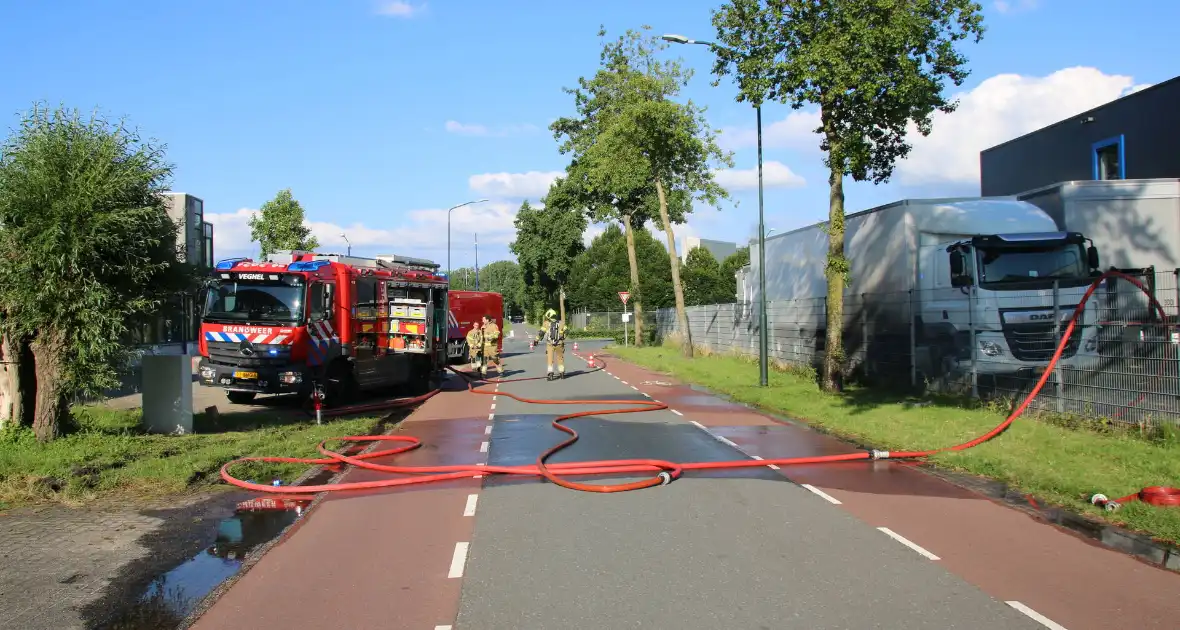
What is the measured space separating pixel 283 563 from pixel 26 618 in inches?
67.2

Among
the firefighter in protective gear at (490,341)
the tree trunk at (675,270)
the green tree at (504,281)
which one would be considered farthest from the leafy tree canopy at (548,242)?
the green tree at (504,281)

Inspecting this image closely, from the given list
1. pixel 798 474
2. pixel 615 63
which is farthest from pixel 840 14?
pixel 615 63

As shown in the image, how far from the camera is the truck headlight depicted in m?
14.8

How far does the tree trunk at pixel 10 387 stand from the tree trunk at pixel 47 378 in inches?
13.6

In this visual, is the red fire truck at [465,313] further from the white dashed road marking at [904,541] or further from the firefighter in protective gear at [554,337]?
the white dashed road marking at [904,541]

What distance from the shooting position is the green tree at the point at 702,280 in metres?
68.3

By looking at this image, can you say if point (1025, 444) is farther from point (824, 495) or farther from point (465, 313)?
point (465, 313)

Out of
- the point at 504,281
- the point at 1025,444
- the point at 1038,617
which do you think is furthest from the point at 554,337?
the point at 504,281

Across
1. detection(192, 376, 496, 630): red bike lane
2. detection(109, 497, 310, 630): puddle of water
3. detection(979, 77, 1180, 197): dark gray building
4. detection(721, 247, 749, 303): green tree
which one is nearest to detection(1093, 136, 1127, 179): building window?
detection(979, 77, 1180, 197): dark gray building

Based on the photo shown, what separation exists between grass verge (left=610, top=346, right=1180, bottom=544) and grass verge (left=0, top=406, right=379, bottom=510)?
26.8 feet

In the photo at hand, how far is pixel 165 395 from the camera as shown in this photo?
1304 cm

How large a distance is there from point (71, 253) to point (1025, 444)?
40.4 ft

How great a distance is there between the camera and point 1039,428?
1179cm

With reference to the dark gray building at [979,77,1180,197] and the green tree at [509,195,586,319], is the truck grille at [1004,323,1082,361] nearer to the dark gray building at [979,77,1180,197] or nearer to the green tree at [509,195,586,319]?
the dark gray building at [979,77,1180,197]
